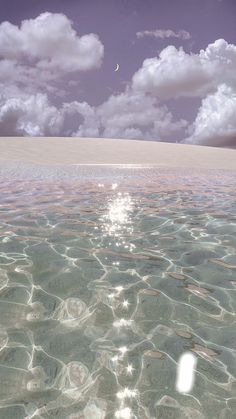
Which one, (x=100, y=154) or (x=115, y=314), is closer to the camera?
(x=115, y=314)

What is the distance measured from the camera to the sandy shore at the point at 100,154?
2412 cm

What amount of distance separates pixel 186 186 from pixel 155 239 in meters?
6.30

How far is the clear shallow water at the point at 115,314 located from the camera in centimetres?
290

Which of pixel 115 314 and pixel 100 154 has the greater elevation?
pixel 100 154

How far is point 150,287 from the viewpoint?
14.6ft

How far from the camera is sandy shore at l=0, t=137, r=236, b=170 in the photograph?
A: 79.2 feet

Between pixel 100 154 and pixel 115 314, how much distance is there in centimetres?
2529

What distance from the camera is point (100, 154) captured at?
28.6 meters

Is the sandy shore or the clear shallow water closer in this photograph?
the clear shallow water

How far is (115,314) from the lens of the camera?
3.92 meters

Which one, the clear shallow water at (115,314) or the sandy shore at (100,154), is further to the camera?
the sandy shore at (100,154)

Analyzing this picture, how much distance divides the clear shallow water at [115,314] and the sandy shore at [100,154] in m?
16.7

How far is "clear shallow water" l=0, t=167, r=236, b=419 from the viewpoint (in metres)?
2.90

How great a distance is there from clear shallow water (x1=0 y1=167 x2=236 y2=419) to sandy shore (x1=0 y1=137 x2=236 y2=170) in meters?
16.7
